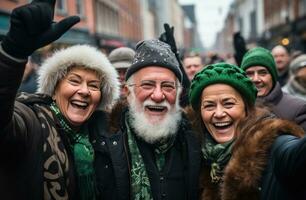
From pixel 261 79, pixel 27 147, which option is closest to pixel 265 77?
pixel 261 79

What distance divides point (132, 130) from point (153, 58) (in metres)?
0.53

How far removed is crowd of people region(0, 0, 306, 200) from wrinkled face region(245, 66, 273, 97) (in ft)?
2.00

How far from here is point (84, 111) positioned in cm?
283

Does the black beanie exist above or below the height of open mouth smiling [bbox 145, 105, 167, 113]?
above

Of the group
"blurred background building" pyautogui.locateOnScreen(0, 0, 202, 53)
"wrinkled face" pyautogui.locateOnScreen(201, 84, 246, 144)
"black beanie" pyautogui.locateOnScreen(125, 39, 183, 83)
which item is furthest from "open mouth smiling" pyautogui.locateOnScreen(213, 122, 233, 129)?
"blurred background building" pyautogui.locateOnScreen(0, 0, 202, 53)

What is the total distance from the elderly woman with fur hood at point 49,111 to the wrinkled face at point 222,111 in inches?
28.4

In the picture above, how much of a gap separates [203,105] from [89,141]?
2.60 ft

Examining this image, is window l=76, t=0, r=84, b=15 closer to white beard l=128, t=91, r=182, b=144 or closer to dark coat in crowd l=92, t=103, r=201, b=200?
white beard l=128, t=91, r=182, b=144

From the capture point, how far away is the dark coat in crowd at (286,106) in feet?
11.2

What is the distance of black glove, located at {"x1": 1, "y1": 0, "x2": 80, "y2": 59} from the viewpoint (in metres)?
1.84

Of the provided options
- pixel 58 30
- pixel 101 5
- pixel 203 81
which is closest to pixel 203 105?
pixel 203 81

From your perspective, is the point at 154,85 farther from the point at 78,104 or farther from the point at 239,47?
the point at 239,47

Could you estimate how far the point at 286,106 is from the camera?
142 inches

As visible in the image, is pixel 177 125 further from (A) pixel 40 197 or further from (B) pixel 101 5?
(B) pixel 101 5
